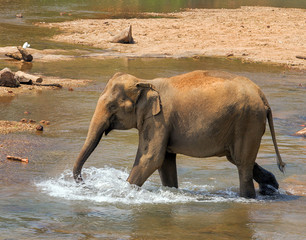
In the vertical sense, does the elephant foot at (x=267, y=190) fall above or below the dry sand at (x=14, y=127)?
above

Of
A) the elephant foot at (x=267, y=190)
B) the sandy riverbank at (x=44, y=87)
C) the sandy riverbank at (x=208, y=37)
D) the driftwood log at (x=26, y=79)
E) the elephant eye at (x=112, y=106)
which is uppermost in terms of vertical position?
the elephant eye at (x=112, y=106)

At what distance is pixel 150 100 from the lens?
24.5 feet

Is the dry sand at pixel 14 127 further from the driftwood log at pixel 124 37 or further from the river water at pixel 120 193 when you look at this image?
the driftwood log at pixel 124 37

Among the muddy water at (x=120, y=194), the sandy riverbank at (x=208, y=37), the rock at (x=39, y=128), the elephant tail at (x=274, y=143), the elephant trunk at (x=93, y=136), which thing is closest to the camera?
the muddy water at (x=120, y=194)

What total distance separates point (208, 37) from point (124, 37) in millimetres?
3269

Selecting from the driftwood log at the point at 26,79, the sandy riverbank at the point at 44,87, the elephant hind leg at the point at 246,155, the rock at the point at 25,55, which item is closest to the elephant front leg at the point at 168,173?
the elephant hind leg at the point at 246,155

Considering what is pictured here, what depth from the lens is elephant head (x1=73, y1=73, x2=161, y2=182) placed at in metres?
7.38

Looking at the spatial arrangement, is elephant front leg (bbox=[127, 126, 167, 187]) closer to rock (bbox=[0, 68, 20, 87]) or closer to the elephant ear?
the elephant ear

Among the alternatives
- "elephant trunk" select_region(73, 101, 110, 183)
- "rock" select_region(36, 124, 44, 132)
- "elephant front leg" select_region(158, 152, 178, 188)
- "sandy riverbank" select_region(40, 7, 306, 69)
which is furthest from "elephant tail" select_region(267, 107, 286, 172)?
"sandy riverbank" select_region(40, 7, 306, 69)

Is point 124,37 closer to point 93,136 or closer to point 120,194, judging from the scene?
point 120,194

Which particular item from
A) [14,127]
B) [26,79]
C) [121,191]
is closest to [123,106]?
[121,191]

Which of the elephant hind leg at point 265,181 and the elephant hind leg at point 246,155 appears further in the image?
the elephant hind leg at point 265,181

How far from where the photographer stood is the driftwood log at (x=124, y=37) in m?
22.9

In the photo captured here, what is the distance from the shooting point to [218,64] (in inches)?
774
